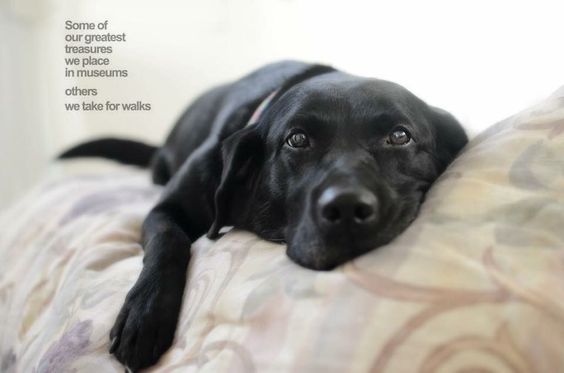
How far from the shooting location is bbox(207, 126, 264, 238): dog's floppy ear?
43.9 inches

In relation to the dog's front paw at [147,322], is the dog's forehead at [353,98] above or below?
above

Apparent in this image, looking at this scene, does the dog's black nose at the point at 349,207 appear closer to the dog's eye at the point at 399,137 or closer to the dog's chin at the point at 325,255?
the dog's chin at the point at 325,255

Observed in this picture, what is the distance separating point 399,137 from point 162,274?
48 centimetres

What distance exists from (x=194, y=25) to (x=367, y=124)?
50.8 inches

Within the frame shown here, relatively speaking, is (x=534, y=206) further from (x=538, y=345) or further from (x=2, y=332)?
(x=2, y=332)

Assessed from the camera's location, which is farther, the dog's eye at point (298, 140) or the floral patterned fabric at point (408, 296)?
the dog's eye at point (298, 140)

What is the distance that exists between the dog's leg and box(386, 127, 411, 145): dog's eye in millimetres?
429

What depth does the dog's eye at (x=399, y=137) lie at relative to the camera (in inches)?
39.1

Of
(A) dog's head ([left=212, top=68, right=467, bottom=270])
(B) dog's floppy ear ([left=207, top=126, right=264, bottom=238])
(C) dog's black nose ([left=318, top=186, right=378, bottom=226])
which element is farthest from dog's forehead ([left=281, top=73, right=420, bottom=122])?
(C) dog's black nose ([left=318, top=186, right=378, bottom=226])

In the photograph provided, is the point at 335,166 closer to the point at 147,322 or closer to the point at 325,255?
the point at 325,255

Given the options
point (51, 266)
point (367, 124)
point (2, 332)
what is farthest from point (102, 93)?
point (367, 124)

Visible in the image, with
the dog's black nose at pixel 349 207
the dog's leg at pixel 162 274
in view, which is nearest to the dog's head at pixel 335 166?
the dog's black nose at pixel 349 207

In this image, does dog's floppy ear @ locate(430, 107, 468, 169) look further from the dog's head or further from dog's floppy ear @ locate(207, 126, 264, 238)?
dog's floppy ear @ locate(207, 126, 264, 238)

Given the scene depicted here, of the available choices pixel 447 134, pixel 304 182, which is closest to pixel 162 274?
pixel 304 182
